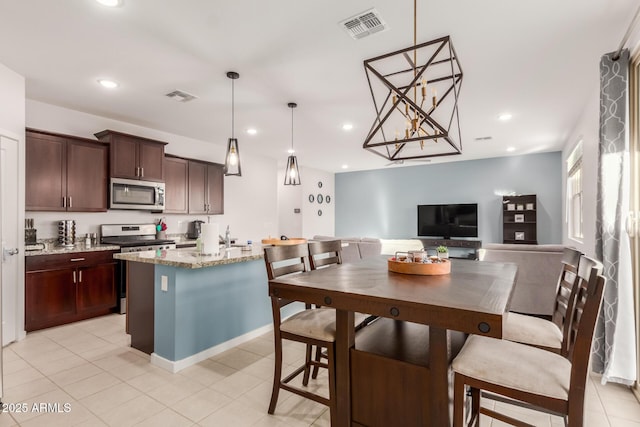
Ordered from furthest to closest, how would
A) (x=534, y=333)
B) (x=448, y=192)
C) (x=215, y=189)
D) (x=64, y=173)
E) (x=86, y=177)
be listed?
1. (x=448, y=192)
2. (x=215, y=189)
3. (x=86, y=177)
4. (x=64, y=173)
5. (x=534, y=333)

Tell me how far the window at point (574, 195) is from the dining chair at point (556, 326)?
150 inches

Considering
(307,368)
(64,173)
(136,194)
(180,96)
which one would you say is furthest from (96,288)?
(307,368)

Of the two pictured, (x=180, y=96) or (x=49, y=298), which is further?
(x=180, y=96)

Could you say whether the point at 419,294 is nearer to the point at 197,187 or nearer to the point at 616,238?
the point at 616,238

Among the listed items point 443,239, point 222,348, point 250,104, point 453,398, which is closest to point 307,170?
point 443,239

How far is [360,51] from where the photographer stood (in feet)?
9.23

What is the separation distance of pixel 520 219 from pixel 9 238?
8476 mm

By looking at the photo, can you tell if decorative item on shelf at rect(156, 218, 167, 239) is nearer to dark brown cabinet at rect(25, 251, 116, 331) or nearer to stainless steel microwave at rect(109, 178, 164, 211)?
stainless steel microwave at rect(109, 178, 164, 211)

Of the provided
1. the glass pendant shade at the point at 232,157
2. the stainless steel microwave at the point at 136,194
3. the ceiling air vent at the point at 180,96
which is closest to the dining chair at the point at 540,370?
the glass pendant shade at the point at 232,157

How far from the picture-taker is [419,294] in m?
1.49

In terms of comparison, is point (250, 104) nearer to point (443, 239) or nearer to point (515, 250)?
point (515, 250)

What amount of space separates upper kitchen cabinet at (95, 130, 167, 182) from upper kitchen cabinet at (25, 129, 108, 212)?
0.13 m

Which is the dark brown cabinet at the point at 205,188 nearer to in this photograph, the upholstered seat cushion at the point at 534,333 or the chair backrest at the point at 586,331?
the upholstered seat cushion at the point at 534,333

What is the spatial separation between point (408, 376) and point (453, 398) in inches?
8.6
